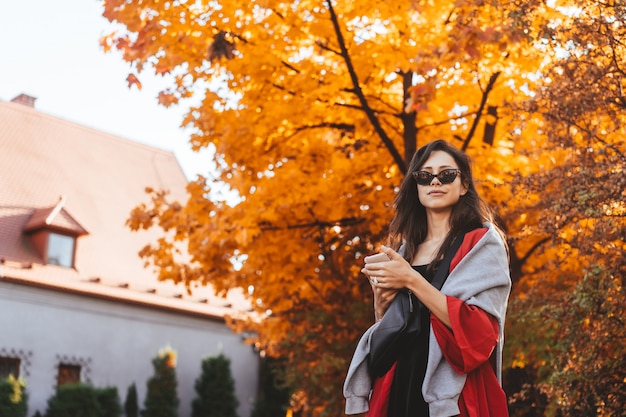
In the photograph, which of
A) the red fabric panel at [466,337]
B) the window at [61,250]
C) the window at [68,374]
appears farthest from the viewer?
the window at [61,250]

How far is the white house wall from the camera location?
21.5 m

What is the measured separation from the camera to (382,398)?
295cm

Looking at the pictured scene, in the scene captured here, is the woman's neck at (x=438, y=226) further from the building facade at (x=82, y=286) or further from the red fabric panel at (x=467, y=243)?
the building facade at (x=82, y=286)

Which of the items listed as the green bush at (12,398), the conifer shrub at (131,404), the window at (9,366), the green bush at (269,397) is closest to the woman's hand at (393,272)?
the green bush at (12,398)

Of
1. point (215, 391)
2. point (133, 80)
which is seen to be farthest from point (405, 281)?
point (215, 391)

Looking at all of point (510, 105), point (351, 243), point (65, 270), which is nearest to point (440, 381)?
point (510, 105)

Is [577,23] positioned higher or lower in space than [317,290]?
higher

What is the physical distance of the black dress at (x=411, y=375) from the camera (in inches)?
115

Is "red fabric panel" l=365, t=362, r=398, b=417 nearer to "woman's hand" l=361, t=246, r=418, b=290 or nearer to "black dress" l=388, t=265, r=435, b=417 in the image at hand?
"black dress" l=388, t=265, r=435, b=417

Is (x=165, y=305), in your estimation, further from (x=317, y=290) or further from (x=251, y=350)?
(x=317, y=290)

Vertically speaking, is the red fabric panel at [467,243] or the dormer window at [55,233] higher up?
the dormer window at [55,233]

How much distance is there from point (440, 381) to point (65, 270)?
21322 millimetres

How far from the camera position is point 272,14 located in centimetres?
912

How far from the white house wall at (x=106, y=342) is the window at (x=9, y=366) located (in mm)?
146
